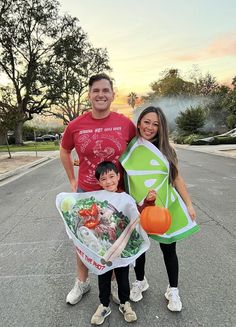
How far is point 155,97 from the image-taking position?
76.1 m

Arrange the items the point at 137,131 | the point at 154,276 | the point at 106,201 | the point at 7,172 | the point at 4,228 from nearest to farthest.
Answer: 1. the point at 106,201
2. the point at 137,131
3. the point at 154,276
4. the point at 4,228
5. the point at 7,172

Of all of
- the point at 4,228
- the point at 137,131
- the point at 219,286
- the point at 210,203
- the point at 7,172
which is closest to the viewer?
the point at 137,131

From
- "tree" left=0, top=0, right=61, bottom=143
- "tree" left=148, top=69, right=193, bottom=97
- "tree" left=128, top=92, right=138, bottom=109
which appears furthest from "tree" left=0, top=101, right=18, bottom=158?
"tree" left=128, top=92, right=138, bottom=109

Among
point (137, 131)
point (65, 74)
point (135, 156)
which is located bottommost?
point (135, 156)

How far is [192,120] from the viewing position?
4462 centimetres

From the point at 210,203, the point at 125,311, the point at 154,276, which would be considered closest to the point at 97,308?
the point at 125,311

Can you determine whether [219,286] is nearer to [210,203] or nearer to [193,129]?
[210,203]

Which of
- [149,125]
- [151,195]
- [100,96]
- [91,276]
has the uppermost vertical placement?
[100,96]

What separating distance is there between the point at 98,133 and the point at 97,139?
0.16 ft

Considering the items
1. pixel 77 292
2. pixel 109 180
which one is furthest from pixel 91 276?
pixel 109 180

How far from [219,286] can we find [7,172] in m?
12.9

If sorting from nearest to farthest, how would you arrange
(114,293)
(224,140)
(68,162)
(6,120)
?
(114,293) < (68,162) < (6,120) < (224,140)

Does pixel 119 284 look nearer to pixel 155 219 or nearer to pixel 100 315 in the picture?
pixel 100 315

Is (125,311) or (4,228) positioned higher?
(125,311)
